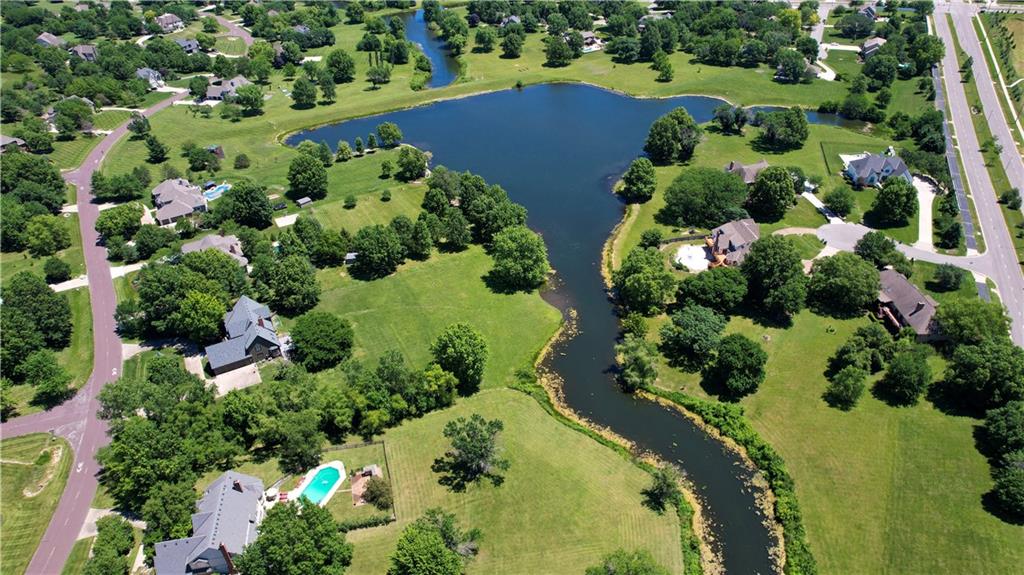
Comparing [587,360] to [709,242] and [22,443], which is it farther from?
[22,443]

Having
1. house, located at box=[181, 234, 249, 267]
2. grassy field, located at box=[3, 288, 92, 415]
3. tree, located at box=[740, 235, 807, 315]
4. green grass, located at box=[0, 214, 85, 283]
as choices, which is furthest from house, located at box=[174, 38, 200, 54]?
tree, located at box=[740, 235, 807, 315]

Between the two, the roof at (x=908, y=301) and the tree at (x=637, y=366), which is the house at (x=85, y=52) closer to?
the tree at (x=637, y=366)

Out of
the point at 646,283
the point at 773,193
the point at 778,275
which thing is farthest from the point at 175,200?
the point at 773,193

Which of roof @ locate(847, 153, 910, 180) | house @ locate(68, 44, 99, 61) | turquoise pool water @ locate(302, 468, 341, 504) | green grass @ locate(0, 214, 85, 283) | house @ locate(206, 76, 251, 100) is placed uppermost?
house @ locate(68, 44, 99, 61)

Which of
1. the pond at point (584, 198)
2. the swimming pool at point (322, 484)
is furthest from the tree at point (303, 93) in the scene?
the swimming pool at point (322, 484)

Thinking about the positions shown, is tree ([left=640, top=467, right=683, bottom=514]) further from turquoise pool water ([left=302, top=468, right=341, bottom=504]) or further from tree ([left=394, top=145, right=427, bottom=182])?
tree ([left=394, top=145, right=427, bottom=182])
